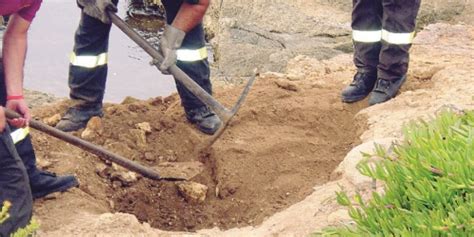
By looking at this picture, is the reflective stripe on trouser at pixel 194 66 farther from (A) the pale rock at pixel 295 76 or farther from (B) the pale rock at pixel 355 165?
(B) the pale rock at pixel 355 165

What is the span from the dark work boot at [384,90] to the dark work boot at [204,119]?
1075 millimetres

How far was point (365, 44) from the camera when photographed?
214 inches

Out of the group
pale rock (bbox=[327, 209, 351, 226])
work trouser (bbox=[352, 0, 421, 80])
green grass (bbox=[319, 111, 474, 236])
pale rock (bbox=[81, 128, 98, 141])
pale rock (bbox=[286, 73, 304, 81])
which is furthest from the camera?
pale rock (bbox=[286, 73, 304, 81])

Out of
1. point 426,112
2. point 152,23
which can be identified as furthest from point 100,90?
point 152,23

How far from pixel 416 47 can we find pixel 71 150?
3300mm

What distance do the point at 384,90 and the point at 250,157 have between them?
109 cm

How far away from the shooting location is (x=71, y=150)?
4.83 metres

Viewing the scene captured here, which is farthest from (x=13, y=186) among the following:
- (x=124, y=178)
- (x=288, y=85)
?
(x=288, y=85)

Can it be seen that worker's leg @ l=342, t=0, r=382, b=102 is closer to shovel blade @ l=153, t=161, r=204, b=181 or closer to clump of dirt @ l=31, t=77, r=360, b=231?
clump of dirt @ l=31, t=77, r=360, b=231

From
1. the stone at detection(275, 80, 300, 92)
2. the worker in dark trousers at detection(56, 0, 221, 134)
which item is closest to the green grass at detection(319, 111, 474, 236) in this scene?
the worker in dark trousers at detection(56, 0, 221, 134)

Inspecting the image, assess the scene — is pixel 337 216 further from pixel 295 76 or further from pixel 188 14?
pixel 295 76

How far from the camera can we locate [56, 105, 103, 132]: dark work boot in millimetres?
5137

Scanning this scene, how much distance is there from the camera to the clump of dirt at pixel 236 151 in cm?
448

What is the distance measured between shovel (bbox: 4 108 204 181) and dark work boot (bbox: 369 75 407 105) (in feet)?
4.25
